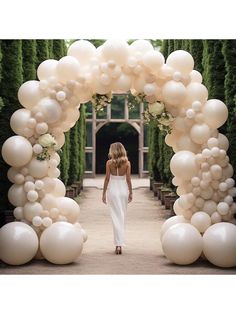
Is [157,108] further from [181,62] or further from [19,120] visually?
[19,120]

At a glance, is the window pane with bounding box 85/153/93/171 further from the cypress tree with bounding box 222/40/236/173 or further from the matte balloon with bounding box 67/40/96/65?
the matte balloon with bounding box 67/40/96/65

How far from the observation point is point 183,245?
7250 mm

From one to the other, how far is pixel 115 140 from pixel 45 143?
2031cm

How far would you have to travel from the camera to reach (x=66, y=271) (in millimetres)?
7043

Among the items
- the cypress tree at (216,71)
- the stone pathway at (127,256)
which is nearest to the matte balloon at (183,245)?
the stone pathway at (127,256)

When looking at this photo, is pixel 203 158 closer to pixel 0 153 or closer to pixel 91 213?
pixel 0 153

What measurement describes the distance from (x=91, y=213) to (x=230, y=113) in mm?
6617

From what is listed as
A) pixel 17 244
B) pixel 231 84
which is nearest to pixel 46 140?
pixel 17 244

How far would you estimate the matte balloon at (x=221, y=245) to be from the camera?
279 inches

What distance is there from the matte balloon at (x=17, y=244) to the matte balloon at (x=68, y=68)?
197 cm

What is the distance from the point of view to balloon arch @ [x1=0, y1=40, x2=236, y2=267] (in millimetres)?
7414

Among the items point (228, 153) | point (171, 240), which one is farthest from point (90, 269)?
point (228, 153)

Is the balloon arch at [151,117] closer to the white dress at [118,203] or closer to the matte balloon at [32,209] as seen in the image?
the matte balloon at [32,209]

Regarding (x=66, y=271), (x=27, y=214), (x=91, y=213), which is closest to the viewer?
(x=66, y=271)
